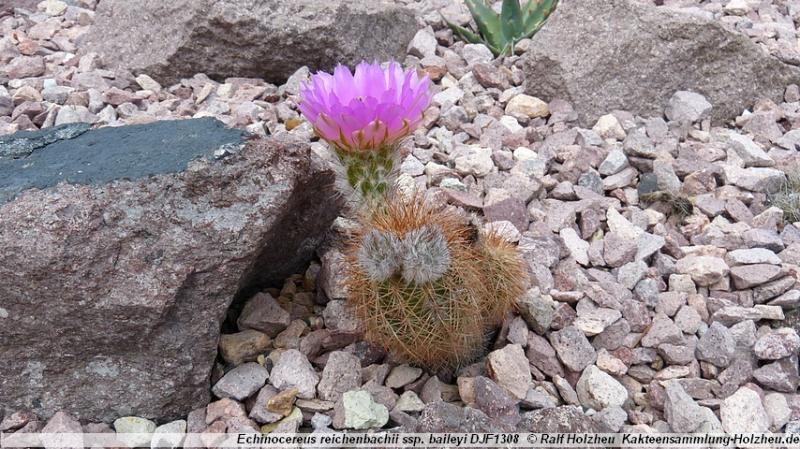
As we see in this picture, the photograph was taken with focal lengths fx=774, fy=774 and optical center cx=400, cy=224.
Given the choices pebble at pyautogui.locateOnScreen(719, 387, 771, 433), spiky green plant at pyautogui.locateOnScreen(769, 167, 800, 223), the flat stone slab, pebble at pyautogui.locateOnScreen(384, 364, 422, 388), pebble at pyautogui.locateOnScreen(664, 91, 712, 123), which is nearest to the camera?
the flat stone slab

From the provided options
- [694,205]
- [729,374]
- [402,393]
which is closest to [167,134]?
[402,393]

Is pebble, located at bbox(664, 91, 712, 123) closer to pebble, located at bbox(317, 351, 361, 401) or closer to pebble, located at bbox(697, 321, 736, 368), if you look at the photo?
pebble, located at bbox(697, 321, 736, 368)

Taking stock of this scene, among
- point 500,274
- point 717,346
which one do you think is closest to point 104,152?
point 500,274

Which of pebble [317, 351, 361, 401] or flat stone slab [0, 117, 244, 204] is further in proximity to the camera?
pebble [317, 351, 361, 401]

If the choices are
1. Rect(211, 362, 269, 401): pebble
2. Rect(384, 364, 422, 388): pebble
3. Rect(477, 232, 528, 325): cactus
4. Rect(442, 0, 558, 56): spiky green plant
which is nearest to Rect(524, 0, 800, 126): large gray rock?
Rect(442, 0, 558, 56): spiky green plant

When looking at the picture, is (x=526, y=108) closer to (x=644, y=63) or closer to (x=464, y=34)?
(x=644, y=63)

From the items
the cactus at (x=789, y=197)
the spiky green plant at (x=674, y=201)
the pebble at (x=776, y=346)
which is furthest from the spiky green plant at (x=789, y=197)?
the pebble at (x=776, y=346)
